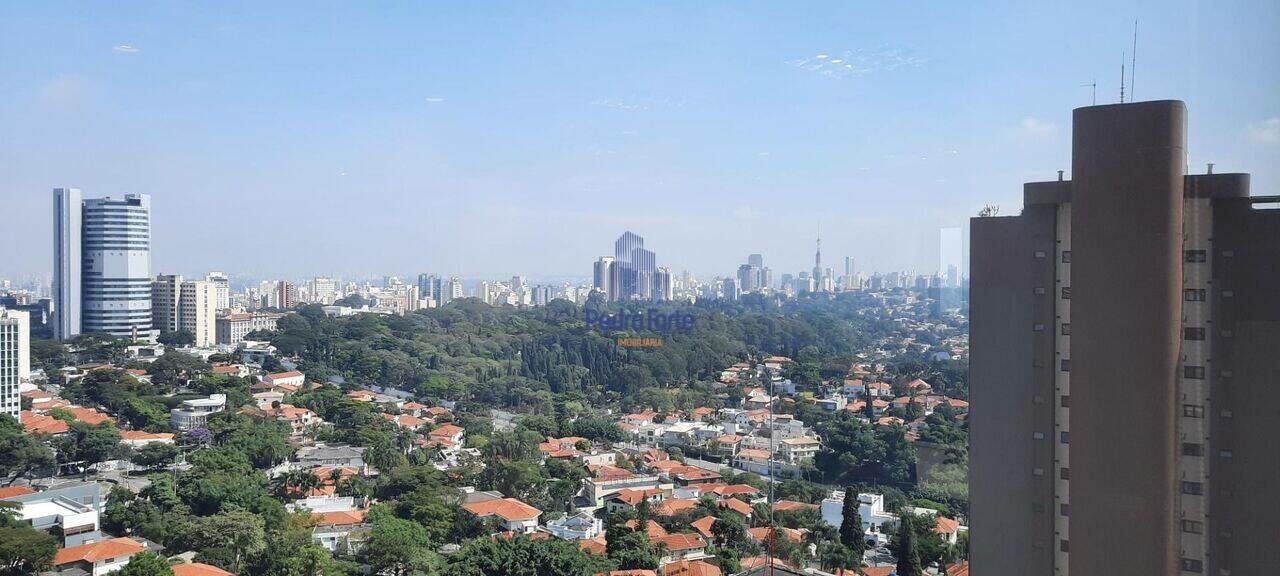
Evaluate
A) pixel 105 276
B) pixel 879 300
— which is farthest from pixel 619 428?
pixel 105 276

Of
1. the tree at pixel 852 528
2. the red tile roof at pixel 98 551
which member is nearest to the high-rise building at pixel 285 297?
→ the red tile roof at pixel 98 551

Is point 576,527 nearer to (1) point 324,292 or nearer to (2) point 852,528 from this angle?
(2) point 852,528

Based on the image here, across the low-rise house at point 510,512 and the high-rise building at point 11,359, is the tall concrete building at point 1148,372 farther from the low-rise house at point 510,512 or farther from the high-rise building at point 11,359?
the high-rise building at point 11,359

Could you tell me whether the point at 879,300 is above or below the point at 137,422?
above

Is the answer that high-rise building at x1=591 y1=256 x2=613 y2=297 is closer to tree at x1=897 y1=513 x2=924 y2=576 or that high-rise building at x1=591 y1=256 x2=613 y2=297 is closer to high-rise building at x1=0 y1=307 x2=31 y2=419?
high-rise building at x1=0 y1=307 x2=31 y2=419

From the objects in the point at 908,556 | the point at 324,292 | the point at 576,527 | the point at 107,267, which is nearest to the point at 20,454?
the point at 576,527

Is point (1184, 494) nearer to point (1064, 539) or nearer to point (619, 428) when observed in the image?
point (1064, 539)
